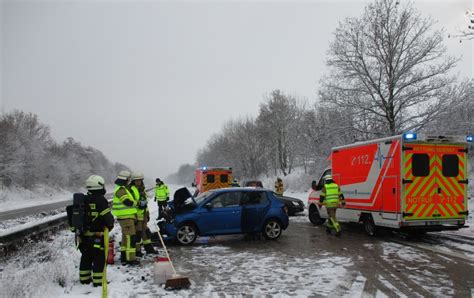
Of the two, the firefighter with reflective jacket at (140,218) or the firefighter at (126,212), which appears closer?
the firefighter at (126,212)

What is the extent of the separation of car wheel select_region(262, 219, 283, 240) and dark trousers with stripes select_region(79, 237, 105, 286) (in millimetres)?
5952

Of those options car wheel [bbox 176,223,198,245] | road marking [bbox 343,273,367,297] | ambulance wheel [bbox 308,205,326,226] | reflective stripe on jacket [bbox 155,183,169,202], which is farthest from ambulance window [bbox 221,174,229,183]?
road marking [bbox 343,273,367,297]

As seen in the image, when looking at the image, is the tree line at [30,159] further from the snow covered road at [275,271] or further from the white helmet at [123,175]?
the white helmet at [123,175]

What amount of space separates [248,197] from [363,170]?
3.71 metres

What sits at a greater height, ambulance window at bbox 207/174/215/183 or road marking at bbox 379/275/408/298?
ambulance window at bbox 207/174/215/183

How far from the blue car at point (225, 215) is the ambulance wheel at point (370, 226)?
257 cm

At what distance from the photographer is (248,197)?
1171 centimetres

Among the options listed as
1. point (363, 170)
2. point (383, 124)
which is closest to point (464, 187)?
point (363, 170)

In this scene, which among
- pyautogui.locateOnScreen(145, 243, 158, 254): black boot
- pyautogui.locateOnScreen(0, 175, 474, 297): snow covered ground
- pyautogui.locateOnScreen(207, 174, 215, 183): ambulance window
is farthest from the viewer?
pyautogui.locateOnScreen(207, 174, 215, 183): ambulance window

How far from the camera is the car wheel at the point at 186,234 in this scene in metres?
11.0

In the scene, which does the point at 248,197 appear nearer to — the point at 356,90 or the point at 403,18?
the point at 356,90

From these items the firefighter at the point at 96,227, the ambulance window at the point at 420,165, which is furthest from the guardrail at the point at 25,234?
the ambulance window at the point at 420,165

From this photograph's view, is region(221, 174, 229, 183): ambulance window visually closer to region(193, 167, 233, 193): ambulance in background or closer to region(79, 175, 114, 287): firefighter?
region(193, 167, 233, 193): ambulance in background

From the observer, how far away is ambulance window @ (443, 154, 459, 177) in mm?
11352
